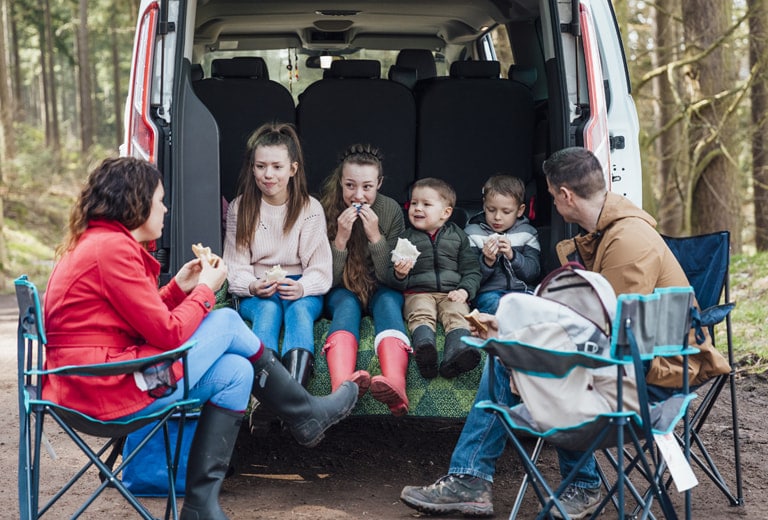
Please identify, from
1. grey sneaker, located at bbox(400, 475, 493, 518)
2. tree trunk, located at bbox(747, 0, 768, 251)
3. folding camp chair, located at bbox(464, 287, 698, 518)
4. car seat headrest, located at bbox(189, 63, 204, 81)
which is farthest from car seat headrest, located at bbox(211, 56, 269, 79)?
tree trunk, located at bbox(747, 0, 768, 251)

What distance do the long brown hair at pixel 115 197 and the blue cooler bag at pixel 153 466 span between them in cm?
90

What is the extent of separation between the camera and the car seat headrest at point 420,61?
6184 mm

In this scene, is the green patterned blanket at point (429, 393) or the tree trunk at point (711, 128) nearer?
the green patterned blanket at point (429, 393)

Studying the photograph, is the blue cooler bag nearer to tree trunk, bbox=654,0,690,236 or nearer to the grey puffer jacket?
the grey puffer jacket

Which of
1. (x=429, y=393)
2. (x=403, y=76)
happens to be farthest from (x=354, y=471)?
(x=403, y=76)

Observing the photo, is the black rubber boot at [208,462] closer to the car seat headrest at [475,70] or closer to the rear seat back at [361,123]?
the rear seat back at [361,123]

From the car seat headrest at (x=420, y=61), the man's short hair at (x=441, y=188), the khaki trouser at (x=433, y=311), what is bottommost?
the khaki trouser at (x=433, y=311)

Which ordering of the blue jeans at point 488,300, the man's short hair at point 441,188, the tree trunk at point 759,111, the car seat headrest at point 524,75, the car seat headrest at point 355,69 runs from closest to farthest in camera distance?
the blue jeans at point 488,300
the man's short hair at point 441,188
the car seat headrest at point 355,69
the car seat headrest at point 524,75
the tree trunk at point 759,111

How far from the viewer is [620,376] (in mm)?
2785

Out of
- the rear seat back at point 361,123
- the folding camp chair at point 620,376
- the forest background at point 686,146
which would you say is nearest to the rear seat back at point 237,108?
the rear seat back at point 361,123

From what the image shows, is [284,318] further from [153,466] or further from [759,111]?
[759,111]

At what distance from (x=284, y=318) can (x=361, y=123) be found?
1.47m

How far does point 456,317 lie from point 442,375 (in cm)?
32

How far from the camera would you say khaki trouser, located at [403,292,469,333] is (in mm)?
4121
